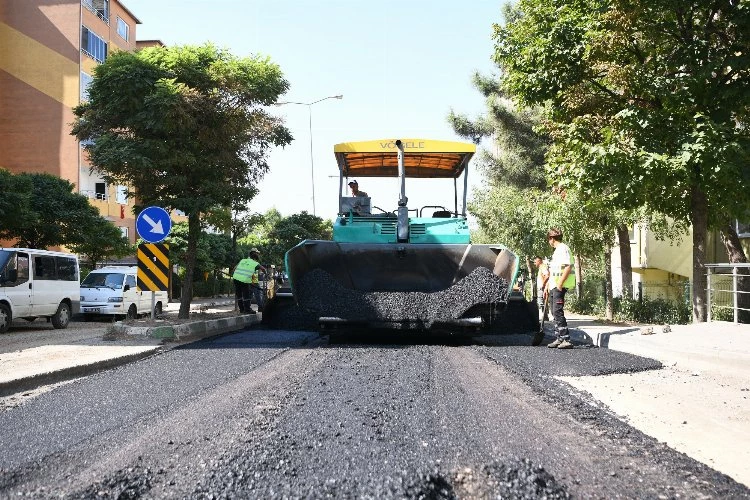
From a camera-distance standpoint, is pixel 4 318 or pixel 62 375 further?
pixel 4 318

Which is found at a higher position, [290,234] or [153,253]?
[290,234]

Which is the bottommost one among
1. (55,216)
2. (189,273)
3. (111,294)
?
(111,294)

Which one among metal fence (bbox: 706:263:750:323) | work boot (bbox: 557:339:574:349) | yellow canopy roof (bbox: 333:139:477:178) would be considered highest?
yellow canopy roof (bbox: 333:139:477:178)

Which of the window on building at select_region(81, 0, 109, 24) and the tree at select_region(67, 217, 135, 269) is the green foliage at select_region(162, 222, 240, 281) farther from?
the window on building at select_region(81, 0, 109, 24)

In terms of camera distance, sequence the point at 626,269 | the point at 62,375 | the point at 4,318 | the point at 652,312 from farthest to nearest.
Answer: the point at 626,269 < the point at 652,312 < the point at 4,318 < the point at 62,375

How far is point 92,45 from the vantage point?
36.7 m

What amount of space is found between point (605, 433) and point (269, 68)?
11.7m

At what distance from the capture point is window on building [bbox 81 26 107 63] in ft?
117

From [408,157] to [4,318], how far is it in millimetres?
8235

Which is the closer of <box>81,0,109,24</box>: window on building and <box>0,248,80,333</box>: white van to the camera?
<box>0,248,80,333</box>: white van

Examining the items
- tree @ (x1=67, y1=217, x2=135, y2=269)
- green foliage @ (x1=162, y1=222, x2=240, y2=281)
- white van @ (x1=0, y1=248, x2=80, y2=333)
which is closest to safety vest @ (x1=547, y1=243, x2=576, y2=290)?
Result: white van @ (x1=0, y1=248, x2=80, y2=333)

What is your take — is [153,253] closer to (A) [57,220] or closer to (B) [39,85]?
(A) [57,220]

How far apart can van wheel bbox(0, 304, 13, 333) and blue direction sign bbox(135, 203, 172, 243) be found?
3.51m

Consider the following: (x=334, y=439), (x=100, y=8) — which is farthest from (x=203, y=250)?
(x=334, y=439)
